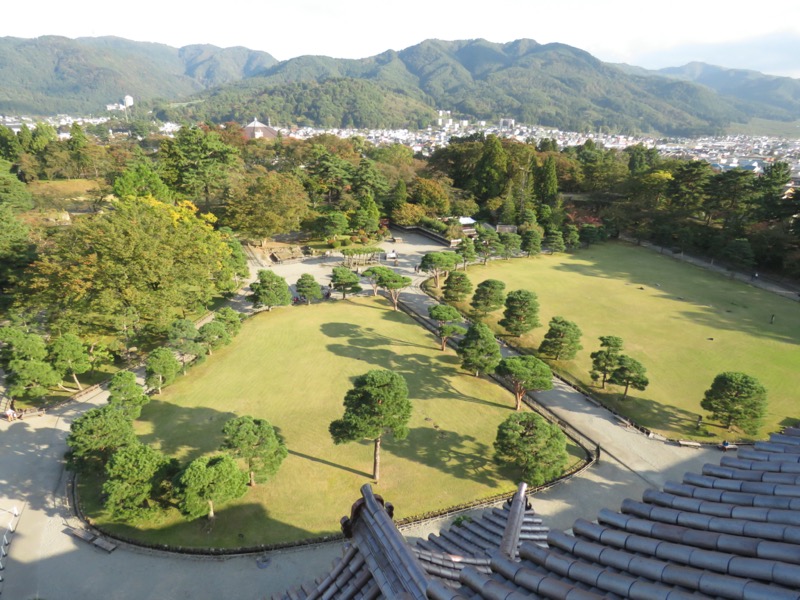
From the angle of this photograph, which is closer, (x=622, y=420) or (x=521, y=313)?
(x=622, y=420)

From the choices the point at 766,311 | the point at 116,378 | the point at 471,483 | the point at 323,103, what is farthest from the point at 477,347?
the point at 323,103

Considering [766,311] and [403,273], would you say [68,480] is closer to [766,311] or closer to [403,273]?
[403,273]

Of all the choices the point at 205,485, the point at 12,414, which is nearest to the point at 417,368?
the point at 205,485

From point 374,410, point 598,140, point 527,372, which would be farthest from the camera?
point 598,140

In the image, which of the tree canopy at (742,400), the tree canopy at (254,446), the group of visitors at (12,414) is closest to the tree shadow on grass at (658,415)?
the tree canopy at (742,400)

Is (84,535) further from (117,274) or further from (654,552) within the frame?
(654,552)

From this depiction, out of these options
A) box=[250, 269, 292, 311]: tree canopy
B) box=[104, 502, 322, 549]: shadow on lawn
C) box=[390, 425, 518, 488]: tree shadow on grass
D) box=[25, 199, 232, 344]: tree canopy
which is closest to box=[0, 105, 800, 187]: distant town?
box=[250, 269, 292, 311]: tree canopy

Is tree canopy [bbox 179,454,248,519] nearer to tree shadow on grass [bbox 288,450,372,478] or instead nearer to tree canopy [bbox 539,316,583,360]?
tree shadow on grass [bbox 288,450,372,478]
